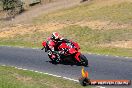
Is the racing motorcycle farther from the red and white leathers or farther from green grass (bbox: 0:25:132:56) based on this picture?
green grass (bbox: 0:25:132:56)

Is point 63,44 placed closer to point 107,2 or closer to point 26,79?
point 26,79

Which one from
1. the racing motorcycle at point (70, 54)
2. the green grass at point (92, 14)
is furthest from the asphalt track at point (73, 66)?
the green grass at point (92, 14)

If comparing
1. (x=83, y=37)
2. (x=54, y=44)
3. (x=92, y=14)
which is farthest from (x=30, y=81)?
(x=92, y=14)

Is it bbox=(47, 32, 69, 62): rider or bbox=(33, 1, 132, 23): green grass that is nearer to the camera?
bbox=(47, 32, 69, 62): rider

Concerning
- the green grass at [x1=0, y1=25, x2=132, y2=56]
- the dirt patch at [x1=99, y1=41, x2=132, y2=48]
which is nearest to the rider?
the green grass at [x1=0, y1=25, x2=132, y2=56]

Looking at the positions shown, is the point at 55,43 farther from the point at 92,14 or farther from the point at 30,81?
the point at 92,14

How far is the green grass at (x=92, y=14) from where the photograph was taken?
44.0 metres

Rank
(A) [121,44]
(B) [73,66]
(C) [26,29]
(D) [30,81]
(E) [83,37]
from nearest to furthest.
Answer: (D) [30,81], (B) [73,66], (A) [121,44], (E) [83,37], (C) [26,29]

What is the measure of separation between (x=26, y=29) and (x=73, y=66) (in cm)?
2435

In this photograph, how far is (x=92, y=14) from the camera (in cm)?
4697

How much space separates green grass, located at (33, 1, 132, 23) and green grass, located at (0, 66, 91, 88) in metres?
24.2

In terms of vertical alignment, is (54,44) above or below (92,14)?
above

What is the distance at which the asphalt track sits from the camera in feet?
62.5

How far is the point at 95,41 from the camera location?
35.0m
